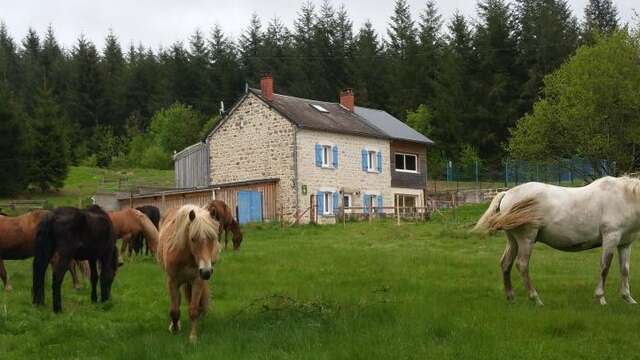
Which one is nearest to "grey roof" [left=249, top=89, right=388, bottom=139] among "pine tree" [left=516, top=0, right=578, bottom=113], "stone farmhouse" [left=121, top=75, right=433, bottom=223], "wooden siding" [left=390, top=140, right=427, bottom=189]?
"stone farmhouse" [left=121, top=75, right=433, bottom=223]

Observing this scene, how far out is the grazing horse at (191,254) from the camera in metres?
8.70

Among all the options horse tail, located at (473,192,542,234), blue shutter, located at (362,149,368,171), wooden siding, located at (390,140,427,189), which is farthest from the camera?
wooden siding, located at (390,140,427,189)

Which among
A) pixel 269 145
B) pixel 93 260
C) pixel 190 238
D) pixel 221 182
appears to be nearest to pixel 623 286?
pixel 190 238

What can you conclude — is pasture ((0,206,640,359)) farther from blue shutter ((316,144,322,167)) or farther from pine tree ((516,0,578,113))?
pine tree ((516,0,578,113))

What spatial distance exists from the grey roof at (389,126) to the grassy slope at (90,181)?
1631cm

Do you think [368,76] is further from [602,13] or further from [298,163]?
[298,163]

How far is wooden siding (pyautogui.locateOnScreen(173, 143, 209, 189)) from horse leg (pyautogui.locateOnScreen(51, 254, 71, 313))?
32.9 meters

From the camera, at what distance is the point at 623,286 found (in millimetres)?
11484

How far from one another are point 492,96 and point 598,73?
59.0 feet

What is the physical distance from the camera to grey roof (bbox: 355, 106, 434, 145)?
46344 mm

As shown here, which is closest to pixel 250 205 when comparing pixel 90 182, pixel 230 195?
pixel 230 195

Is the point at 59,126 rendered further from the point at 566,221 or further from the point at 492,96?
the point at 566,221

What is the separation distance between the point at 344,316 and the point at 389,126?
3876 centimetres

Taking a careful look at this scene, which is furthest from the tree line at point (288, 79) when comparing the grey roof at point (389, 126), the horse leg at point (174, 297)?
the horse leg at point (174, 297)
